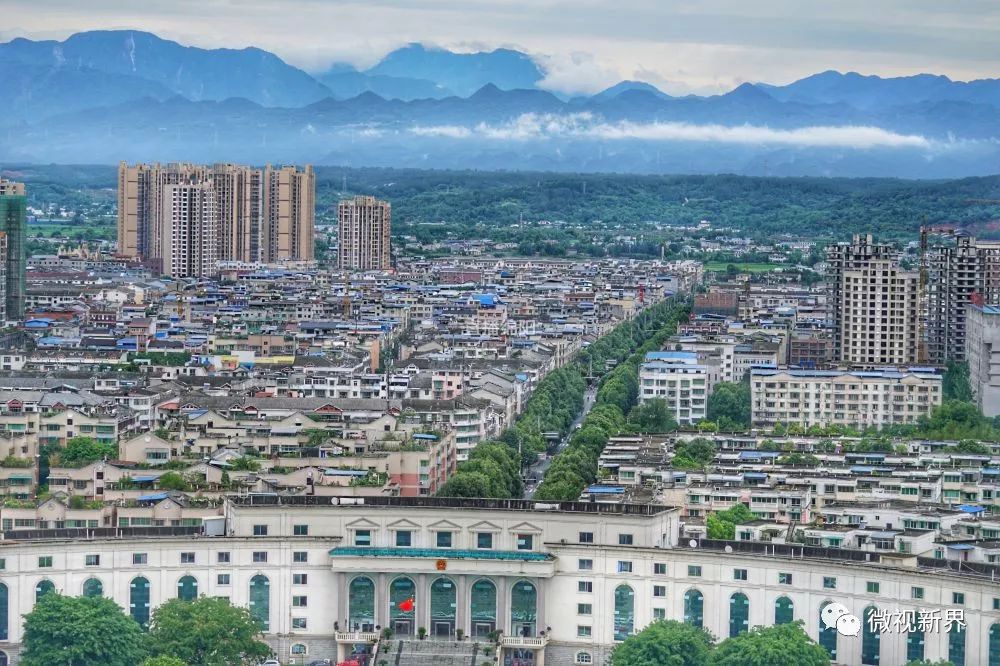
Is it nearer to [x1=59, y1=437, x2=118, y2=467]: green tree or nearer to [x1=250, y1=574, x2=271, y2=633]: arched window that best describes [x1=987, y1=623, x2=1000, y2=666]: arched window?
[x1=250, y1=574, x2=271, y2=633]: arched window

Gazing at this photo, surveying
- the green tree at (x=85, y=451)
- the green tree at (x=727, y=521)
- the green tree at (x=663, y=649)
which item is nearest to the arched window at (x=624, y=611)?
the green tree at (x=663, y=649)

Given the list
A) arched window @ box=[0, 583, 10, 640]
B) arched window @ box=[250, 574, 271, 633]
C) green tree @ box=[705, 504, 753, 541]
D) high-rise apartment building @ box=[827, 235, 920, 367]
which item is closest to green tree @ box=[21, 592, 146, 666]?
arched window @ box=[0, 583, 10, 640]

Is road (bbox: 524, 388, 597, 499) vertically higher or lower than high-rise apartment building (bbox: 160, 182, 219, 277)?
lower

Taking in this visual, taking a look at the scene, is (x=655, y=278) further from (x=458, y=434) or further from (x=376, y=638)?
(x=376, y=638)

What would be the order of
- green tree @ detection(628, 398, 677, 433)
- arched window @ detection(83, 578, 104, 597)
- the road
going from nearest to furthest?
arched window @ detection(83, 578, 104, 597) < the road < green tree @ detection(628, 398, 677, 433)

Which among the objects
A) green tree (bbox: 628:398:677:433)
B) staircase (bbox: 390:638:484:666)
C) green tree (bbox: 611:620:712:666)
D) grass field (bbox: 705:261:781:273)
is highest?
grass field (bbox: 705:261:781:273)

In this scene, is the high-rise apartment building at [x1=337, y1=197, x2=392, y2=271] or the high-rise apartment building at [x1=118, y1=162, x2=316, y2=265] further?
the high-rise apartment building at [x1=337, y1=197, x2=392, y2=271]

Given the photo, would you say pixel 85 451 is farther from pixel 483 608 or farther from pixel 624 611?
pixel 624 611

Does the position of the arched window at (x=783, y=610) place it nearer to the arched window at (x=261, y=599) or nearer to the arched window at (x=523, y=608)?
the arched window at (x=523, y=608)

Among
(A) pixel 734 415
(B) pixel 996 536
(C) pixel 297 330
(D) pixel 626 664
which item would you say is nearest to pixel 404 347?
(C) pixel 297 330
